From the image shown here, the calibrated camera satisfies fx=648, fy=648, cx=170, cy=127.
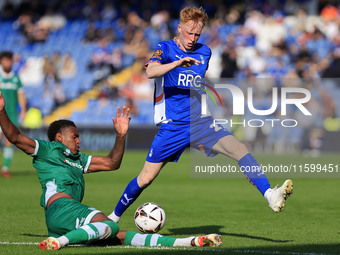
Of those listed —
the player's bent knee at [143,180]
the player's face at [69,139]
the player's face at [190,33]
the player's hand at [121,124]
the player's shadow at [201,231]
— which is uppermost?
the player's face at [190,33]

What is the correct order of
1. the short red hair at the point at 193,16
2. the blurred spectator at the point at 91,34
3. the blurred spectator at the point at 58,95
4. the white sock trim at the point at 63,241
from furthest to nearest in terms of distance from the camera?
the blurred spectator at the point at 91,34 < the blurred spectator at the point at 58,95 < the short red hair at the point at 193,16 < the white sock trim at the point at 63,241

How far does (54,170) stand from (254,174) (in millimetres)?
1916

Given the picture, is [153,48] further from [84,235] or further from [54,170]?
[84,235]

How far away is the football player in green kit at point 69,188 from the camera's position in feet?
Result: 17.4

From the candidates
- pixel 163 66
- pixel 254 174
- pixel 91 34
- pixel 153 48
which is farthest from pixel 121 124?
pixel 91 34

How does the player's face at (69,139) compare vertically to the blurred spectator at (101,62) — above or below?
below

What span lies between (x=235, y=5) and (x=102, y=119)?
709 cm

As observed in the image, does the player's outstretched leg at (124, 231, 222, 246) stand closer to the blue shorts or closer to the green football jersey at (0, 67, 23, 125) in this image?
the blue shorts

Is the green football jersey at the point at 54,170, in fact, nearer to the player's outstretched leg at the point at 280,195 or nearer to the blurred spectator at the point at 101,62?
the player's outstretched leg at the point at 280,195

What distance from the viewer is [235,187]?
12.9 meters

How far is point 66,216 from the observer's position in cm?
544

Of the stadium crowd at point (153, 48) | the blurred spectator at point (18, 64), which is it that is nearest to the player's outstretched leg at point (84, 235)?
the stadium crowd at point (153, 48)

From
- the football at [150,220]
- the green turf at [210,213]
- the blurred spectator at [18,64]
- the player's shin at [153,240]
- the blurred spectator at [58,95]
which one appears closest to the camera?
the player's shin at [153,240]

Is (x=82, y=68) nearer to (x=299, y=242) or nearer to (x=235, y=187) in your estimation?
(x=235, y=187)
